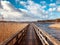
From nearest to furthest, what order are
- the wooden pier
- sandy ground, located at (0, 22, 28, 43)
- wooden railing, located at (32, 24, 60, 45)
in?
1. wooden railing, located at (32, 24, 60, 45)
2. the wooden pier
3. sandy ground, located at (0, 22, 28, 43)

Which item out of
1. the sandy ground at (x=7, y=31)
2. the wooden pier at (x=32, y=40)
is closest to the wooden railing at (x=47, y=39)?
the wooden pier at (x=32, y=40)

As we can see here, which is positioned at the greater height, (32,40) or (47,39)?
(47,39)

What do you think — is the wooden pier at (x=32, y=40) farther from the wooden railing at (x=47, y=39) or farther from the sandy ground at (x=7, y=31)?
the sandy ground at (x=7, y=31)

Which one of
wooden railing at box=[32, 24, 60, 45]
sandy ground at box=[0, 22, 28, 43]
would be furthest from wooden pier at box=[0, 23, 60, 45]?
sandy ground at box=[0, 22, 28, 43]

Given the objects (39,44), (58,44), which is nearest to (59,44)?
(58,44)

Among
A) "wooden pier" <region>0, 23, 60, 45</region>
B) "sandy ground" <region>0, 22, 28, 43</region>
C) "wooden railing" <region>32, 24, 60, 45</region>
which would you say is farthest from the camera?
"sandy ground" <region>0, 22, 28, 43</region>

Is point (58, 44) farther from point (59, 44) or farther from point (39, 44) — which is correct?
point (39, 44)

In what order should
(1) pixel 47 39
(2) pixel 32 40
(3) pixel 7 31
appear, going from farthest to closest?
(3) pixel 7 31, (2) pixel 32 40, (1) pixel 47 39

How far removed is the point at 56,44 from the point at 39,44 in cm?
796

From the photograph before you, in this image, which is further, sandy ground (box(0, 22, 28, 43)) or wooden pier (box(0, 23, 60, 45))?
sandy ground (box(0, 22, 28, 43))

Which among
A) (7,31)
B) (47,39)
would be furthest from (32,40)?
(7,31)

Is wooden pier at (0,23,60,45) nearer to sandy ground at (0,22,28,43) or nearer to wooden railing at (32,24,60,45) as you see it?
wooden railing at (32,24,60,45)

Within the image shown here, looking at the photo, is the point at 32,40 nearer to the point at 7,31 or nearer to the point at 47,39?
the point at 47,39

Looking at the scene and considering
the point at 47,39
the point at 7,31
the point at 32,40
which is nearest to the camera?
the point at 47,39
